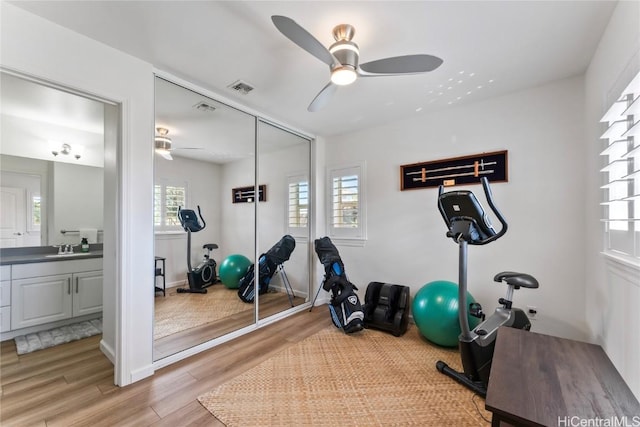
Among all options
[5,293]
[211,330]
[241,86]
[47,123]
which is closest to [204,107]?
[241,86]

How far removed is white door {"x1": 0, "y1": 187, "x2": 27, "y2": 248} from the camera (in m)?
2.92

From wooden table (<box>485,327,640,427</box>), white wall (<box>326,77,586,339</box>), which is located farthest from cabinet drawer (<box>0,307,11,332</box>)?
wooden table (<box>485,327,640,427</box>)

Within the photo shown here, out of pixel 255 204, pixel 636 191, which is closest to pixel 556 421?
pixel 636 191

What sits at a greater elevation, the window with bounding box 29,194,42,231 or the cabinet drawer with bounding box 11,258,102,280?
the window with bounding box 29,194,42,231

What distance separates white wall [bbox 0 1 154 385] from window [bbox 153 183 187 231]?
16cm

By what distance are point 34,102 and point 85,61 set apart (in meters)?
1.59

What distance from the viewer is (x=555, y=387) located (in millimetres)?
1041

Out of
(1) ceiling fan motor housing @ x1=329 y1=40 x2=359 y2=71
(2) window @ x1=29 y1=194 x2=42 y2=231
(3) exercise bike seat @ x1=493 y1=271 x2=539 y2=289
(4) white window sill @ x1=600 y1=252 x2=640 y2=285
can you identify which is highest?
(1) ceiling fan motor housing @ x1=329 y1=40 x2=359 y2=71

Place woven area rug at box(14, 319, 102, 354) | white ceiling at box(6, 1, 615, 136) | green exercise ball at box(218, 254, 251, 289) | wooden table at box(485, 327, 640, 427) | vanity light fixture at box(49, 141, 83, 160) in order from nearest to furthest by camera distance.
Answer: wooden table at box(485, 327, 640, 427), white ceiling at box(6, 1, 615, 136), woven area rug at box(14, 319, 102, 354), green exercise ball at box(218, 254, 251, 289), vanity light fixture at box(49, 141, 83, 160)

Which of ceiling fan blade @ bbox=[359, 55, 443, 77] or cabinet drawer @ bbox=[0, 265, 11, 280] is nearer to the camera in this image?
ceiling fan blade @ bbox=[359, 55, 443, 77]

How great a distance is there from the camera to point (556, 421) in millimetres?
842

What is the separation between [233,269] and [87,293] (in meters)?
1.80

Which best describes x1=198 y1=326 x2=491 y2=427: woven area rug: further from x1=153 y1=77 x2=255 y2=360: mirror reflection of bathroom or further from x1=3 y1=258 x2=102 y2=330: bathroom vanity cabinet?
x1=3 y1=258 x2=102 y2=330: bathroom vanity cabinet

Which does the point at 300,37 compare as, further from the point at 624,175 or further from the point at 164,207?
the point at 624,175
